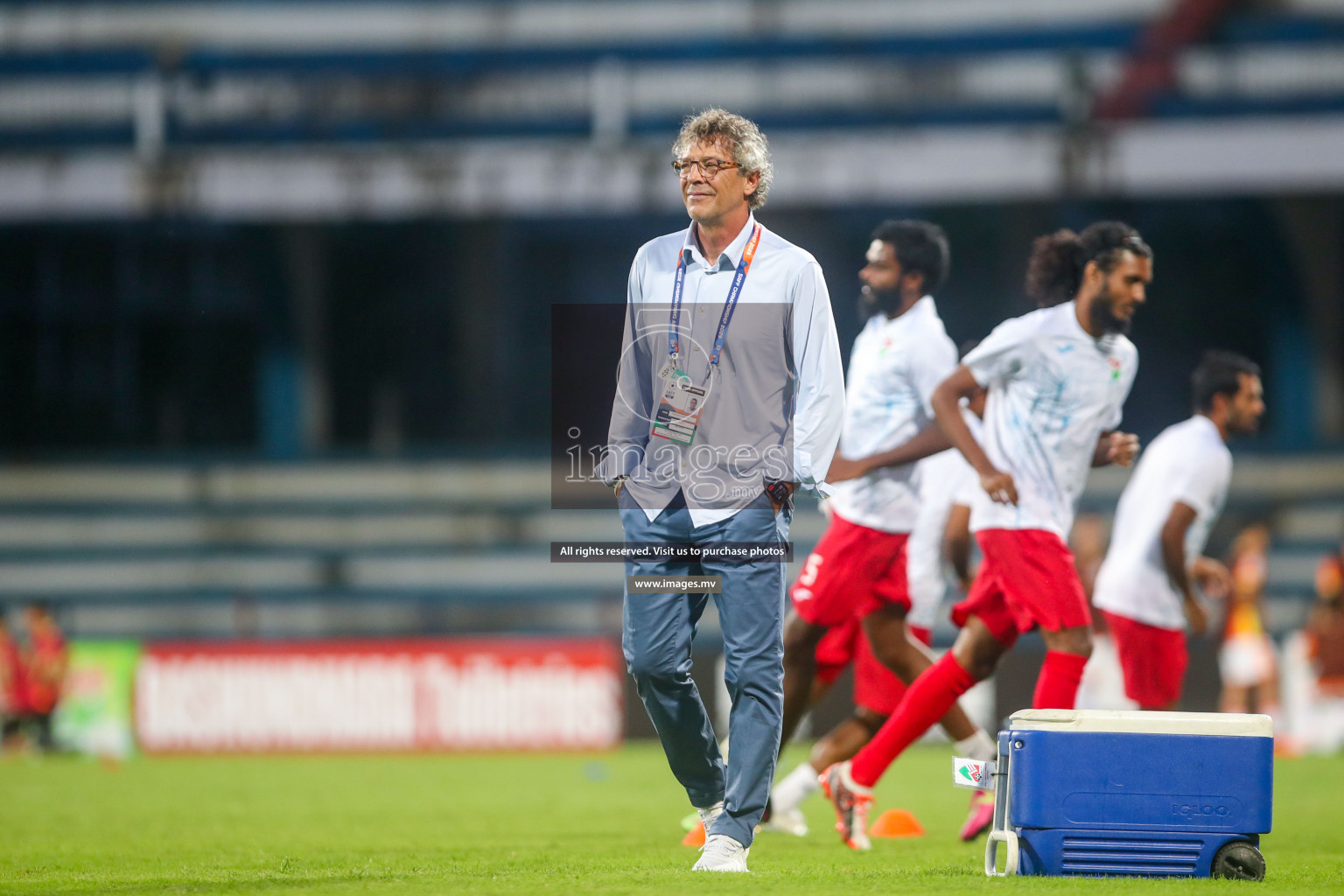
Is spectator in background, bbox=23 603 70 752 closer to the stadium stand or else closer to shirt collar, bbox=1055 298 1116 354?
the stadium stand

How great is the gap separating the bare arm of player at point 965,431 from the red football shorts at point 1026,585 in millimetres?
211

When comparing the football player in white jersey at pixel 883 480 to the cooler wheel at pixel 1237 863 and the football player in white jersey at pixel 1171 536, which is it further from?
the cooler wheel at pixel 1237 863

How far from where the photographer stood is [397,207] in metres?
19.2

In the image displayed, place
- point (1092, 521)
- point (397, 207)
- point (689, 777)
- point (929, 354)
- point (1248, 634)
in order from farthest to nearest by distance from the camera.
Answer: point (397, 207)
point (1092, 521)
point (1248, 634)
point (929, 354)
point (689, 777)

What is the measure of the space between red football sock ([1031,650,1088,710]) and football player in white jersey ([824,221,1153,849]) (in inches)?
0.5

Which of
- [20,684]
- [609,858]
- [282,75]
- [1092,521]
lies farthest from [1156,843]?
[282,75]

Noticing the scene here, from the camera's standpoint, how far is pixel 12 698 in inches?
574

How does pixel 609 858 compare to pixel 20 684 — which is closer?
pixel 609 858

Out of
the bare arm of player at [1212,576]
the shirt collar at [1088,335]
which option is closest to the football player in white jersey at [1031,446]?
the shirt collar at [1088,335]

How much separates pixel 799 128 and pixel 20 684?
10.6 meters

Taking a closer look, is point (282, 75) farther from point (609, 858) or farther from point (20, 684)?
point (609, 858)

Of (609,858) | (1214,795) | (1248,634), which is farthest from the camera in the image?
(1248,634)

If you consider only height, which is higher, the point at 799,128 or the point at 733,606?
the point at 799,128

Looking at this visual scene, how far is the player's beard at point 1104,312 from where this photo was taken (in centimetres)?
621
